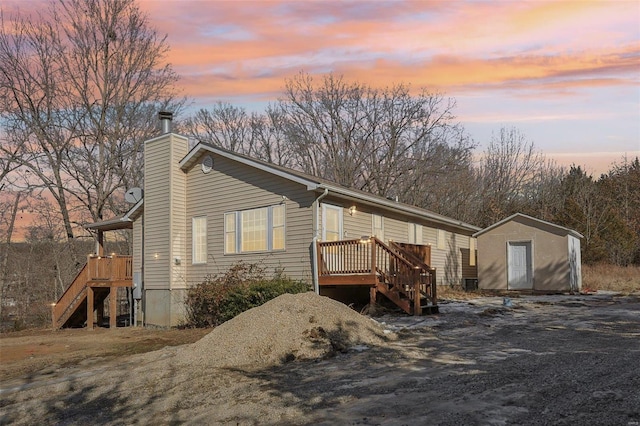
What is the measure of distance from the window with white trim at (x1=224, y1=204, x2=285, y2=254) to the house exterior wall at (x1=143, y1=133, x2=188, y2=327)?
1.97 m

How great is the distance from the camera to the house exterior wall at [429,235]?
16938mm

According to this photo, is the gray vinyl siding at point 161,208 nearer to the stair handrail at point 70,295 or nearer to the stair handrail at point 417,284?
the stair handrail at point 70,295

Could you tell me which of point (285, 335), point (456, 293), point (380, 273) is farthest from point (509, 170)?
point (285, 335)

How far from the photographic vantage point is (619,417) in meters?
5.17

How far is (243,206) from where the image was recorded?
17.1 meters

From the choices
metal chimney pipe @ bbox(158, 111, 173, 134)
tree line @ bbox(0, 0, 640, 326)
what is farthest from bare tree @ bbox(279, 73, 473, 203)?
metal chimney pipe @ bbox(158, 111, 173, 134)

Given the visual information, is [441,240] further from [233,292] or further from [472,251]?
[233,292]

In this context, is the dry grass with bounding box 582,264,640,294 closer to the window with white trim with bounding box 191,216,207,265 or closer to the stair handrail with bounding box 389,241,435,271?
the stair handrail with bounding box 389,241,435,271

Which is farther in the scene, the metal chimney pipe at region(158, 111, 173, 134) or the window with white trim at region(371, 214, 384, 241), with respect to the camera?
the metal chimney pipe at region(158, 111, 173, 134)

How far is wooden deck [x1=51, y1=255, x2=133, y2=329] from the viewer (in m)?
20.4

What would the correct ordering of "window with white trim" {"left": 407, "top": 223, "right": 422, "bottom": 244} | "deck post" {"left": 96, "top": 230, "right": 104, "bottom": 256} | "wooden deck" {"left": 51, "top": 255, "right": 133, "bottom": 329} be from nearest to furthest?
"wooden deck" {"left": 51, "top": 255, "right": 133, "bottom": 329}
"window with white trim" {"left": 407, "top": 223, "right": 422, "bottom": 244}
"deck post" {"left": 96, "top": 230, "right": 104, "bottom": 256}

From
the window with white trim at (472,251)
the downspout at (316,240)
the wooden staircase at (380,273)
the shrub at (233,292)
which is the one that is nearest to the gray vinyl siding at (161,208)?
the shrub at (233,292)

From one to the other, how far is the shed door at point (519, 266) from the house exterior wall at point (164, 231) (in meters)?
13.3

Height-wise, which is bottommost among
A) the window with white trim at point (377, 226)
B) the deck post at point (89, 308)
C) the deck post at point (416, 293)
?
the deck post at point (89, 308)
